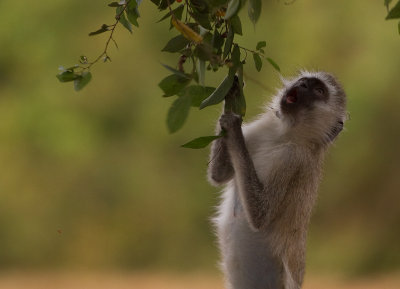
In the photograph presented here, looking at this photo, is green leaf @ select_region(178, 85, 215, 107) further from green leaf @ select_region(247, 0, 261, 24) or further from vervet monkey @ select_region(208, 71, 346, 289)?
vervet monkey @ select_region(208, 71, 346, 289)

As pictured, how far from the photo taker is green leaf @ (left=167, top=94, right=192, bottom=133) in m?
1.80

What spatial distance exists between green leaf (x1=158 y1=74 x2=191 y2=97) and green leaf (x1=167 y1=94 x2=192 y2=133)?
10cm


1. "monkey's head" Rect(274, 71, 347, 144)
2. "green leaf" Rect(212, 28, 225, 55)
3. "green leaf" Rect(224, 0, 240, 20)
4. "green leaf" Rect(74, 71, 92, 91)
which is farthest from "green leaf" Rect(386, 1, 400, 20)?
"monkey's head" Rect(274, 71, 347, 144)

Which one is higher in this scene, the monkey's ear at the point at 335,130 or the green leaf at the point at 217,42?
the monkey's ear at the point at 335,130

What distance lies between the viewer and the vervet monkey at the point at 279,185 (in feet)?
9.99

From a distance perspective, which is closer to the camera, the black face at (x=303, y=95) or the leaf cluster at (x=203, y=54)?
the leaf cluster at (x=203, y=54)

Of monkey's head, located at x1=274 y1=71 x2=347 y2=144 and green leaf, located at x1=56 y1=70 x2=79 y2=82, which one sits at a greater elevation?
monkey's head, located at x1=274 y1=71 x2=347 y2=144

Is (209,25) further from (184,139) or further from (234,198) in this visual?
(184,139)

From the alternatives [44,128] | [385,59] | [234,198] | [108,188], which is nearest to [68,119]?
[44,128]

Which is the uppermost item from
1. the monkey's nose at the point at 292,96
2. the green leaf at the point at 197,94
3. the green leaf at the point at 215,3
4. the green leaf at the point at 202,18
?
the monkey's nose at the point at 292,96

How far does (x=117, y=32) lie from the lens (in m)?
6.75

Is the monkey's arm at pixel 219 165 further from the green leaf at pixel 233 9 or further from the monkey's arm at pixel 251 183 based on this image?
the green leaf at pixel 233 9

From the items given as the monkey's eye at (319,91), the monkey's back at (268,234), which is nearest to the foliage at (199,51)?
the monkey's back at (268,234)

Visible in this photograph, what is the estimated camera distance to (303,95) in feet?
10.5
